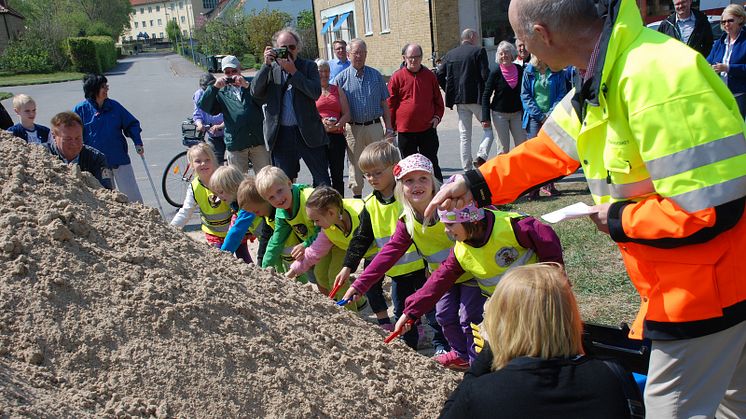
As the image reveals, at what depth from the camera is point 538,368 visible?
2232 millimetres

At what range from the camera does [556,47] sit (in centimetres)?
222

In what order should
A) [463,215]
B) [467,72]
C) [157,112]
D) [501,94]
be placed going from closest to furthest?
1. [463,215]
2. [501,94]
3. [467,72]
4. [157,112]

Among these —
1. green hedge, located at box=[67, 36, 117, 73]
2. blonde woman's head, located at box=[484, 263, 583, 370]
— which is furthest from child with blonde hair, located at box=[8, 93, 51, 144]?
green hedge, located at box=[67, 36, 117, 73]

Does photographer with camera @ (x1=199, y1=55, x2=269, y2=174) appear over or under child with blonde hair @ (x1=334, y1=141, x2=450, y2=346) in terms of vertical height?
over

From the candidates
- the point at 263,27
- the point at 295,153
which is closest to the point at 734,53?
the point at 295,153

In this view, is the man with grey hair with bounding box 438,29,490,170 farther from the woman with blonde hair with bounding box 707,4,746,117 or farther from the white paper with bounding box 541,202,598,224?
the white paper with bounding box 541,202,598,224

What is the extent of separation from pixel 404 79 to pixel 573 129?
22.0 feet

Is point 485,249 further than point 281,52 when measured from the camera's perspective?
No

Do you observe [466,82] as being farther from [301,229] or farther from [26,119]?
[26,119]

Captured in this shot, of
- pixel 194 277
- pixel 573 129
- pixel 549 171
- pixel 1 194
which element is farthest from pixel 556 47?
pixel 1 194

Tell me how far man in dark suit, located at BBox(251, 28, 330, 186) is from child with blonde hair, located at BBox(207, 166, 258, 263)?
1632 millimetres

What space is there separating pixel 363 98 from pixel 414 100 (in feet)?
2.28

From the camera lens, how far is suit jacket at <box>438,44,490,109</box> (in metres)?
9.66

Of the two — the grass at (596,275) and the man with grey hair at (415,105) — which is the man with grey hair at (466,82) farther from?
the grass at (596,275)
